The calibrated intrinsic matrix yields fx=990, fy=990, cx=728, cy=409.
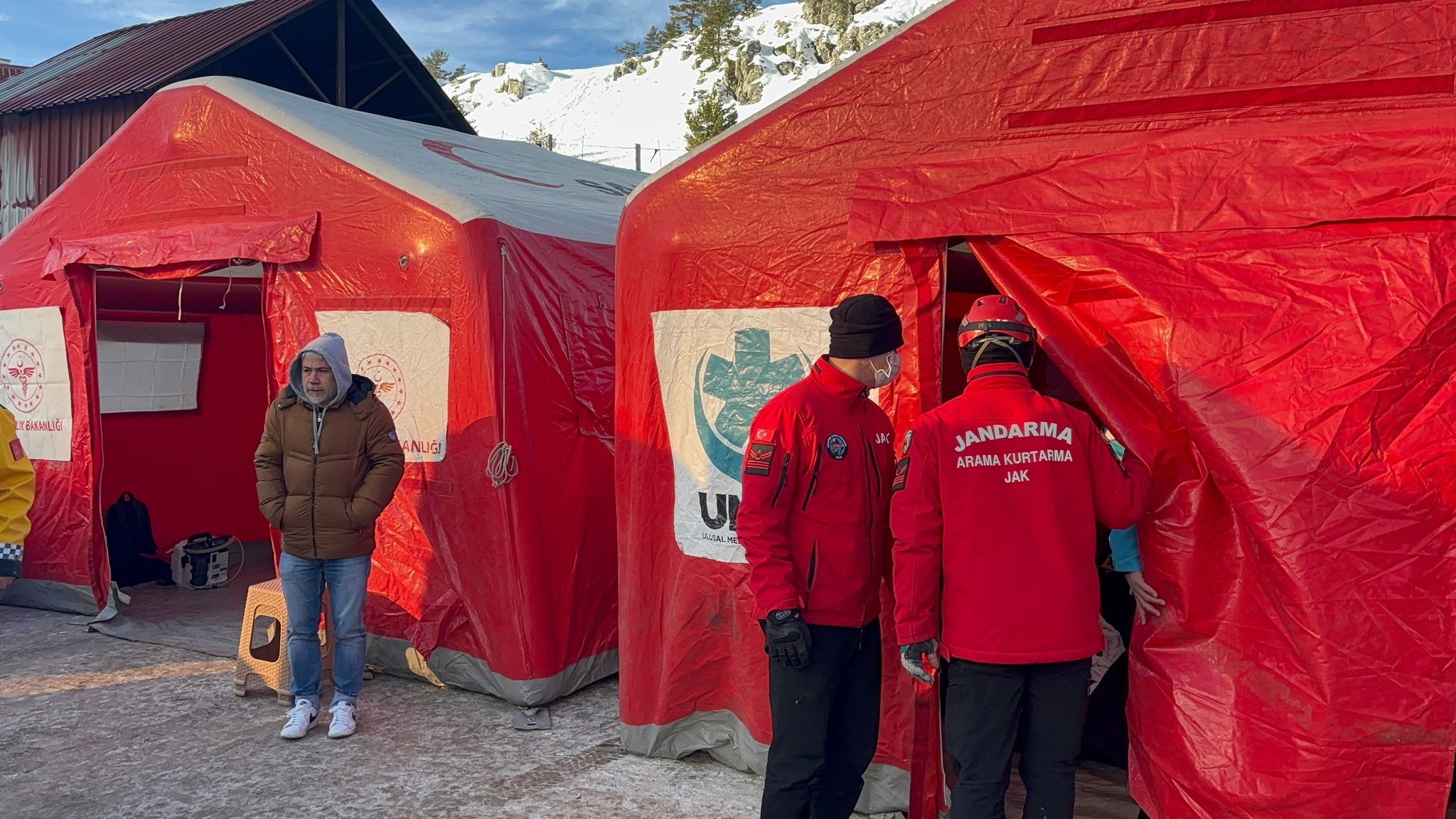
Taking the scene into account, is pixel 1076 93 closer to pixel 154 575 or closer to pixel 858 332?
pixel 858 332

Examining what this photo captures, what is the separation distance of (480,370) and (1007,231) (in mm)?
2476

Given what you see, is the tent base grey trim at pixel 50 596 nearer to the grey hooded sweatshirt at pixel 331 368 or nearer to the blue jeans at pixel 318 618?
the blue jeans at pixel 318 618

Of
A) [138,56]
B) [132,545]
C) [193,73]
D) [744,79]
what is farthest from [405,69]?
[744,79]

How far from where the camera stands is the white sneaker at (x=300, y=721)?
160 inches

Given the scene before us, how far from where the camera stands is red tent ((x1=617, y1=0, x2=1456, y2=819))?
2480mm

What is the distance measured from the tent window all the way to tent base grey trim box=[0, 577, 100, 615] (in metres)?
1.60

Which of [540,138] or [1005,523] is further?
[540,138]

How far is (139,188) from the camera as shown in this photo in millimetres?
5621

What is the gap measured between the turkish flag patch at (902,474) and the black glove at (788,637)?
0.42 meters

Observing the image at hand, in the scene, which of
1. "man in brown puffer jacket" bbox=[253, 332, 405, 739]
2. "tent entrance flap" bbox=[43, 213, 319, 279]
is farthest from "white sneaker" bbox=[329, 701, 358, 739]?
"tent entrance flap" bbox=[43, 213, 319, 279]

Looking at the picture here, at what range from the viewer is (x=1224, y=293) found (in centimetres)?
267

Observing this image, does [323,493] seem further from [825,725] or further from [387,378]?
[825,725]

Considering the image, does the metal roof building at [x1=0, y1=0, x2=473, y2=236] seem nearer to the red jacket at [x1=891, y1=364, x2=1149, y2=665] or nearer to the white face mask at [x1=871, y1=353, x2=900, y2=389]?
the white face mask at [x1=871, y1=353, x2=900, y2=389]

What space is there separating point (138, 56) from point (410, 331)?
524 inches
